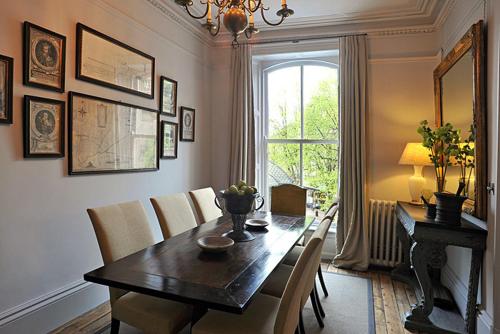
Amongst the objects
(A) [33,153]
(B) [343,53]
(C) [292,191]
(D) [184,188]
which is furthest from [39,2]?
(B) [343,53]

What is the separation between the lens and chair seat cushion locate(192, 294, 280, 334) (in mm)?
1562

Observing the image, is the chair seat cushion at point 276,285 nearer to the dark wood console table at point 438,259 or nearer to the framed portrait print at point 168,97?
the dark wood console table at point 438,259

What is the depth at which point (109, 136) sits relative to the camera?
2.68 m

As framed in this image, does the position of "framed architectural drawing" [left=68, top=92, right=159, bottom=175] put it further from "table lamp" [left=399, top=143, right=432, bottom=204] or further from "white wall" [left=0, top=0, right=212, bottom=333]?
"table lamp" [left=399, top=143, right=432, bottom=204]

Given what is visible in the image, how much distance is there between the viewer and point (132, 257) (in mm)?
1781

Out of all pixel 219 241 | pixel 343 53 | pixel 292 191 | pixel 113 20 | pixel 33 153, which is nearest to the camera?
pixel 219 241

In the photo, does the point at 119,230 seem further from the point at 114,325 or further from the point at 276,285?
the point at 276,285

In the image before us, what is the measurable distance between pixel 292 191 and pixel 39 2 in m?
2.71

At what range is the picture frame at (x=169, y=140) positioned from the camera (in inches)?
134

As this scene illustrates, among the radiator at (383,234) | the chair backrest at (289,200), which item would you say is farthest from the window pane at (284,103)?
the radiator at (383,234)

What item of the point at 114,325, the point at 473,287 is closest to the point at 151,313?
the point at 114,325

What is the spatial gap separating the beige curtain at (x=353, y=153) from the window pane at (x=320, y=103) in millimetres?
427

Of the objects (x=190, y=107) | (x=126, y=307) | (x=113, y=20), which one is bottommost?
(x=126, y=307)

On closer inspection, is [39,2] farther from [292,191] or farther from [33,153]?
[292,191]
